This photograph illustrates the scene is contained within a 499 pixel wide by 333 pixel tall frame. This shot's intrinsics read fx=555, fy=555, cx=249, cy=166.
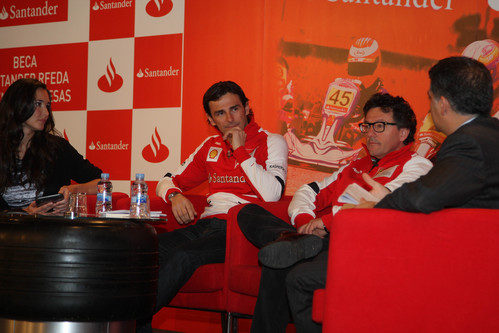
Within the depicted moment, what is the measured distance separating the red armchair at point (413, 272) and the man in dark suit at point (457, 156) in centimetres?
6

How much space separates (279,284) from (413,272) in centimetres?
70

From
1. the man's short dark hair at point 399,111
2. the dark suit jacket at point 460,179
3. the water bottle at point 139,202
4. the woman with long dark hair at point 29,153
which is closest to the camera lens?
the dark suit jacket at point 460,179

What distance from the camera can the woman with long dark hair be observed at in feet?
9.30

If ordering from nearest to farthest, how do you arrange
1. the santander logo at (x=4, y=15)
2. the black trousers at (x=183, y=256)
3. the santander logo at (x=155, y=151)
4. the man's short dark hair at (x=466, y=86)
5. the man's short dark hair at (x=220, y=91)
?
1. the man's short dark hair at (x=466, y=86)
2. the black trousers at (x=183, y=256)
3. the man's short dark hair at (x=220, y=91)
4. the santander logo at (x=155, y=151)
5. the santander logo at (x=4, y=15)

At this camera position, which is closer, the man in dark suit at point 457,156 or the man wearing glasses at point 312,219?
the man in dark suit at point 457,156

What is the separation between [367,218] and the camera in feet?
5.32

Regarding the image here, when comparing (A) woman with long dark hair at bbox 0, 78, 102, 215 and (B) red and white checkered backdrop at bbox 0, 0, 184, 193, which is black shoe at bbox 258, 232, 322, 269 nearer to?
(A) woman with long dark hair at bbox 0, 78, 102, 215

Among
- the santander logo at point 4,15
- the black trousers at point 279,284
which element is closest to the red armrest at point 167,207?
the black trousers at point 279,284

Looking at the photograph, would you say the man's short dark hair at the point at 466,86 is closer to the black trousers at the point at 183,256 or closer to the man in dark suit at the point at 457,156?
the man in dark suit at the point at 457,156

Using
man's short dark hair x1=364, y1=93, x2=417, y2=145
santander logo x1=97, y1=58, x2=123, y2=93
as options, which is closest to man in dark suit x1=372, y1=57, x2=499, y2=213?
man's short dark hair x1=364, y1=93, x2=417, y2=145


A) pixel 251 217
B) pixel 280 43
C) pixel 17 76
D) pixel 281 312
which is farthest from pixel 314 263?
pixel 17 76

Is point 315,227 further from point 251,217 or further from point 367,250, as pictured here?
point 367,250

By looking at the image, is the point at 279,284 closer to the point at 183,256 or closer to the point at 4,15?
the point at 183,256

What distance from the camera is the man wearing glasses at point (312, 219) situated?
196 cm
